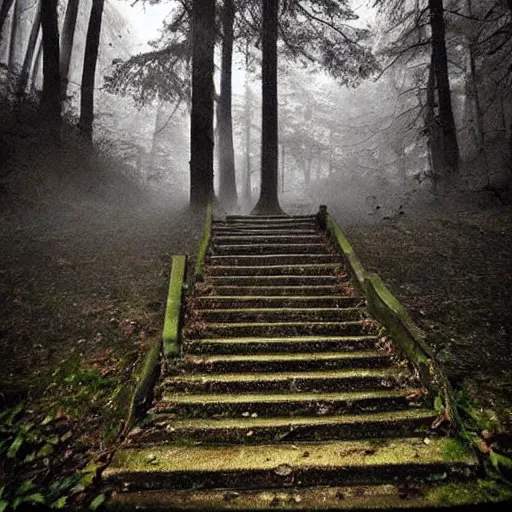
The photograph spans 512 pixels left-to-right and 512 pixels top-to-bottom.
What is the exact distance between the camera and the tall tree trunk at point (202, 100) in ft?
37.7

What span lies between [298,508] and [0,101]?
48.4 ft

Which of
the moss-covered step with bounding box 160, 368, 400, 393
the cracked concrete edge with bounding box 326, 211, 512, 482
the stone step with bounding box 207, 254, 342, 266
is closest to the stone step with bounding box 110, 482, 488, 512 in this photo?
the cracked concrete edge with bounding box 326, 211, 512, 482

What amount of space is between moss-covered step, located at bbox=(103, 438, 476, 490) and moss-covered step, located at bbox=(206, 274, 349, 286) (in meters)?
3.36

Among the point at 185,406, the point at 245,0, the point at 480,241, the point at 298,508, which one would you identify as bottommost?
the point at 298,508

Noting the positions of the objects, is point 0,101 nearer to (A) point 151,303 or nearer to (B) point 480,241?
(A) point 151,303

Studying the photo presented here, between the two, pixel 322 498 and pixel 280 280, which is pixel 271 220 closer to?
pixel 280 280

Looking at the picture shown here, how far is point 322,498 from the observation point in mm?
3193

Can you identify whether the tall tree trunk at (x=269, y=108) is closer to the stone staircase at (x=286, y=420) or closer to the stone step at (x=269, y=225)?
the stone step at (x=269, y=225)

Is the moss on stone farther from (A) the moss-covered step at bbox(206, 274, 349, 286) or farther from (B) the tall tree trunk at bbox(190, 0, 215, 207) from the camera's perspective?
(B) the tall tree trunk at bbox(190, 0, 215, 207)

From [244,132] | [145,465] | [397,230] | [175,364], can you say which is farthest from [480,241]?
[244,132]

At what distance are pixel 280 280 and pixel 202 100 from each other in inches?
298

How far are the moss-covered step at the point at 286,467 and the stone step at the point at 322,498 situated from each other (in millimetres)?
70

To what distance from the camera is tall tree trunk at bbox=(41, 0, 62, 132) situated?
12008mm

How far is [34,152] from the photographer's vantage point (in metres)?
11.8
